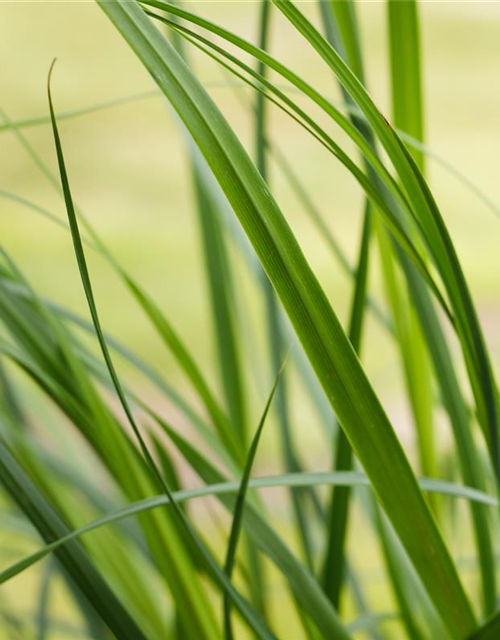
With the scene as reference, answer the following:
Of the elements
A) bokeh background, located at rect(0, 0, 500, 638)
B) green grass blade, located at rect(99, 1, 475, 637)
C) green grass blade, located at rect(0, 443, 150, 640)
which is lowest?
green grass blade, located at rect(0, 443, 150, 640)

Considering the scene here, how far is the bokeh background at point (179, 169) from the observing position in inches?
35.3

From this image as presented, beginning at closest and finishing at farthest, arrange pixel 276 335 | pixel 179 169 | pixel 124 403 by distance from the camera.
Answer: pixel 124 403 < pixel 276 335 < pixel 179 169

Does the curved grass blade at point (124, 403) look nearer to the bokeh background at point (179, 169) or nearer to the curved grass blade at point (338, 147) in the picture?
the curved grass blade at point (338, 147)

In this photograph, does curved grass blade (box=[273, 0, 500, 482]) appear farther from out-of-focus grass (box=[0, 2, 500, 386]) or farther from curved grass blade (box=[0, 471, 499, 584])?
out-of-focus grass (box=[0, 2, 500, 386])

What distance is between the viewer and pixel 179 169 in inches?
41.8

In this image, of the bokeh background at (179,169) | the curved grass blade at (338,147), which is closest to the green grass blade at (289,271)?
the curved grass blade at (338,147)

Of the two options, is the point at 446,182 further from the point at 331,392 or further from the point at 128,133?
the point at 331,392

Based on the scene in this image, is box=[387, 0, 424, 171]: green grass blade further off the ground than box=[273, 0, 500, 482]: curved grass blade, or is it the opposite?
box=[387, 0, 424, 171]: green grass blade

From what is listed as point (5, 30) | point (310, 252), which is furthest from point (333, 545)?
point (5, 30)

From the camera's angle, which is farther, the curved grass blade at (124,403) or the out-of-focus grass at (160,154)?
the out-of-focus grass at (160,154)

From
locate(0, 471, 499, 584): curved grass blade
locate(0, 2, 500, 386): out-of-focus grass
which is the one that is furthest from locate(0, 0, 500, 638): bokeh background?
locate(0, 471, 499, 584): curved grass blade

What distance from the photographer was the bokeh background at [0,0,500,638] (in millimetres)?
897

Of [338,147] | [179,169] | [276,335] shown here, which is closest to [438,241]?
[338,147]

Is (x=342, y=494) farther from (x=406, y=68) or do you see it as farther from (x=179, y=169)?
(x=179, y=169)
